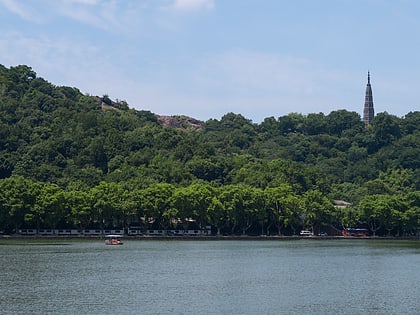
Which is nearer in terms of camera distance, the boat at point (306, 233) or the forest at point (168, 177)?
the forest at point (168, 177)

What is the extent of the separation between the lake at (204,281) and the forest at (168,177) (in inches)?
942

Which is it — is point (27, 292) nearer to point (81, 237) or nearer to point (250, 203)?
point (81, 237)

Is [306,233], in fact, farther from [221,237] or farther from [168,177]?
[168,177]

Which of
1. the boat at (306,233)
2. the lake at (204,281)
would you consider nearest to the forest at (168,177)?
the boat at (306,233)

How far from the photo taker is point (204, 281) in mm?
58438

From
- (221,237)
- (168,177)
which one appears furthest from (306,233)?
(168,177)

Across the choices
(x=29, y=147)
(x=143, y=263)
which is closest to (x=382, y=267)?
(x=143, y=263)

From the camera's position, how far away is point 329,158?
193625 millimetres

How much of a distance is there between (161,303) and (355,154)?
150 metres

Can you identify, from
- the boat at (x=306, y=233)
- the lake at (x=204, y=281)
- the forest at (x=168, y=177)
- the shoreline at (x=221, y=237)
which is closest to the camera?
the lake at (x=204, y=281)

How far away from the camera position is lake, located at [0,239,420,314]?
153 ft

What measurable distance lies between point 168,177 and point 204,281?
8212 centimetres

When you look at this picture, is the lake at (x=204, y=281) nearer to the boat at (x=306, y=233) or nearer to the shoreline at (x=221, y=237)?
the shoreline at (x=221, y=237)

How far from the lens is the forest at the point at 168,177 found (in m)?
114
